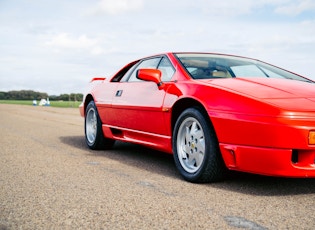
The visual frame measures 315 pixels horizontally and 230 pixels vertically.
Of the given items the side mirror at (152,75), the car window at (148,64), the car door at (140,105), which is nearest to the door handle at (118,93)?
the car door at (140,105)

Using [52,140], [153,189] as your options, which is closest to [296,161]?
[153,189]

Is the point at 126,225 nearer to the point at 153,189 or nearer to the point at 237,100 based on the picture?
the point at 153,189

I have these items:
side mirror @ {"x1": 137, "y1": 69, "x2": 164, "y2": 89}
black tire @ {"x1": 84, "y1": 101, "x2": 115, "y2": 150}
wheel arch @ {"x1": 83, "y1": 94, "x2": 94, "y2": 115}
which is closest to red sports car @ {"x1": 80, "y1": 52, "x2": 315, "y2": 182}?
side mirror @ {"x1": 137, "y1": 69, "x2": 164, "y2": 89}

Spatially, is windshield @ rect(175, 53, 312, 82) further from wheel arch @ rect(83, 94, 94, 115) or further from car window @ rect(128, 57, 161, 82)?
wheel arch @ rect(83, 94, 94, 115)

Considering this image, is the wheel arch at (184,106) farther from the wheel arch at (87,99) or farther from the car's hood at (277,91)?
the wheel arch at (87,99)

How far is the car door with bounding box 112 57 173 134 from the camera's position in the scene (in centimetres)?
457

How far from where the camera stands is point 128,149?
21.0 feet

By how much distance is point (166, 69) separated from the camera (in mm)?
4770

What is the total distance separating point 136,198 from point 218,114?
96 cm

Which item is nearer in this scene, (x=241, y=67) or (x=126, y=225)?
(x=126, y=225)

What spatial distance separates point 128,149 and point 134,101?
4.95ft

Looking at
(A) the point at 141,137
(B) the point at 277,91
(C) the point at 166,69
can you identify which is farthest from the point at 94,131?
(B) the point at 277,91

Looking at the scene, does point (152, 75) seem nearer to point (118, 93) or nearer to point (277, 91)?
point (118, 93)

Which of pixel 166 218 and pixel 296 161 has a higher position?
pixel 296 161
